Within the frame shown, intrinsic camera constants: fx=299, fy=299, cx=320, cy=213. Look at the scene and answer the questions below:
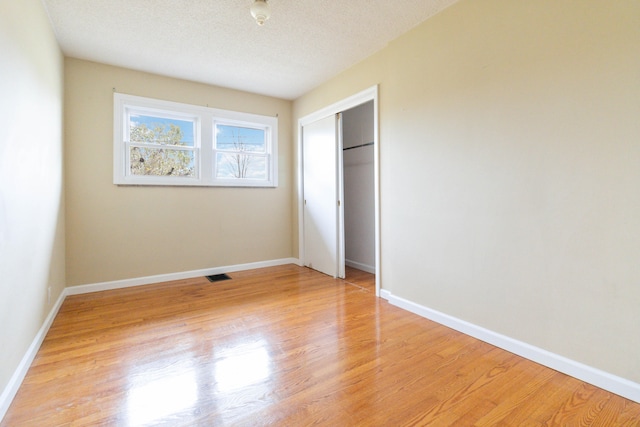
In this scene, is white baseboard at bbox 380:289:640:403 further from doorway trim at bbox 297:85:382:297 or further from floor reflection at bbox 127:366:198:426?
floor reflection at bbox 127:366:198:426

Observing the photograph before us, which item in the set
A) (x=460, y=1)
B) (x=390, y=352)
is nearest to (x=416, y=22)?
(x=460, y=1)

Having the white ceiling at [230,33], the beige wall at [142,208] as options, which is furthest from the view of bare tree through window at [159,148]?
the white ceiling at [230,33]

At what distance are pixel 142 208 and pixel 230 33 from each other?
2.29 meters

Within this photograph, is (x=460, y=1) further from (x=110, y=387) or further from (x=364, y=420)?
(x=110, y=387)

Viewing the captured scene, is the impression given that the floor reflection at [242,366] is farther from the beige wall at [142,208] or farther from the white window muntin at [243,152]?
the white window muntin at [243,152]

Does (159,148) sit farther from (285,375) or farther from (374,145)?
(285,375)

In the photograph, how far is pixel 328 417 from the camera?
1.44 meters

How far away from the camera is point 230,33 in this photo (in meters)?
2.75

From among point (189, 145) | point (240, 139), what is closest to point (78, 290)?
point (189, 145)

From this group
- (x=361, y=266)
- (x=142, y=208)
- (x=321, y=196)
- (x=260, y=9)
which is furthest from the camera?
(x=361, y=266)

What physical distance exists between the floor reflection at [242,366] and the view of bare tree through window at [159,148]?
2676mm

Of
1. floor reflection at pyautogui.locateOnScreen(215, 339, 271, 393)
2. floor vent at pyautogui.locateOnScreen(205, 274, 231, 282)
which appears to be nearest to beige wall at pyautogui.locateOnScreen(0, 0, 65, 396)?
floor reflection at pyautogui.locateOnScreen(215, 339, 271, 393)

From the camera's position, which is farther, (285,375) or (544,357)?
(544,357)

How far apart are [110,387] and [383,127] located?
299 centimetres
